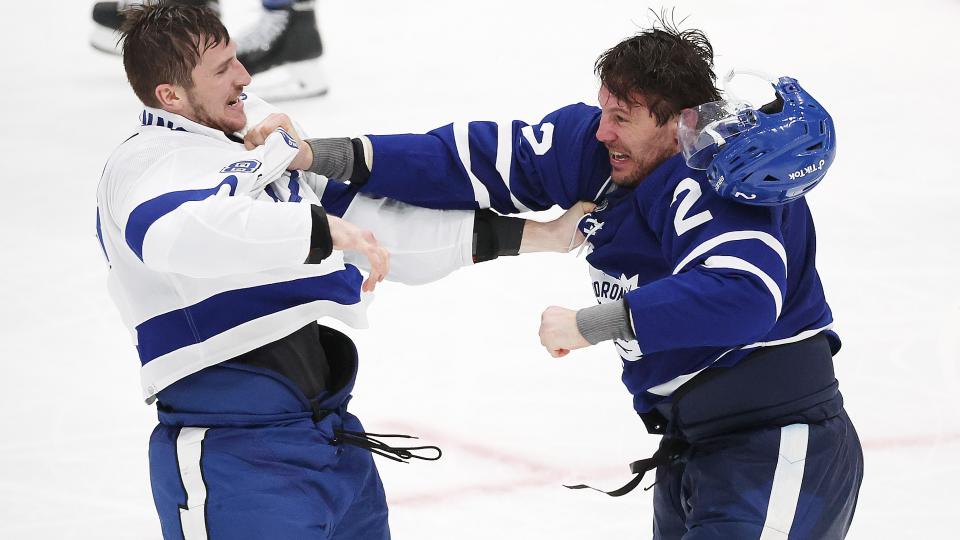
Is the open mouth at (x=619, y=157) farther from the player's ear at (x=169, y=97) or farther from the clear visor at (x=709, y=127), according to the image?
the player's ear at (x=169, y=97)

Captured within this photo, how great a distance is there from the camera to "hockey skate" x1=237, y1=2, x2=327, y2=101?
5031 mm

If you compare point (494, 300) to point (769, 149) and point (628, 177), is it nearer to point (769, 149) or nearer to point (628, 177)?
point (628, 177)

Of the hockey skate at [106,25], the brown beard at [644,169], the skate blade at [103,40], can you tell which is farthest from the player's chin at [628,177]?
the skate blade at [103,40]

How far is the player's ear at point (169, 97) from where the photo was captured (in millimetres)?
1887

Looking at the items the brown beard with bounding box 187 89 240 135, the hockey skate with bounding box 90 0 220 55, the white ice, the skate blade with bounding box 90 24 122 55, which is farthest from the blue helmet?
the skate blade with bounding box 90 24 122 55

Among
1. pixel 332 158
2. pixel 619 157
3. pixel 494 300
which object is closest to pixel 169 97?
pixel 332 158

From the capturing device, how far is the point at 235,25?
5.81 m

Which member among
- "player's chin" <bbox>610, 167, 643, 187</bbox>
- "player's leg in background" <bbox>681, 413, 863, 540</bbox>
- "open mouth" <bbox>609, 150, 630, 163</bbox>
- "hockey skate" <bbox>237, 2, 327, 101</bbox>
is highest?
"open mouth" <bbox>609, 150, 630, 163</bbox>

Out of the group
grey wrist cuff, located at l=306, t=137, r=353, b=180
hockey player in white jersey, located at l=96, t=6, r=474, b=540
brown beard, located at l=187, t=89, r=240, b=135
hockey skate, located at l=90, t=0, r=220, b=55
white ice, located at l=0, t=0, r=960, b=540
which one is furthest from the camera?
hockey skate, located at l=90, t=0, r=220, b=55

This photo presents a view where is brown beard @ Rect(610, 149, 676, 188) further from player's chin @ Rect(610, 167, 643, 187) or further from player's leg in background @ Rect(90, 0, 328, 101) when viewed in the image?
player's leg in background @ Rect(90, 0, 328, 101)

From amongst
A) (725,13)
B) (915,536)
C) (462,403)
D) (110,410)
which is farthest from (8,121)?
(915,536)

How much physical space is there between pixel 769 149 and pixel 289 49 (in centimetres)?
361

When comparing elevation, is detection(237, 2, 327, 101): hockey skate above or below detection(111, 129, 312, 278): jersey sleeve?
below

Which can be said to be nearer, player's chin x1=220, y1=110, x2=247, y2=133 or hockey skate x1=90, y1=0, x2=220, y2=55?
player's chin x1=220, y1=110, x2=247, y2=133
